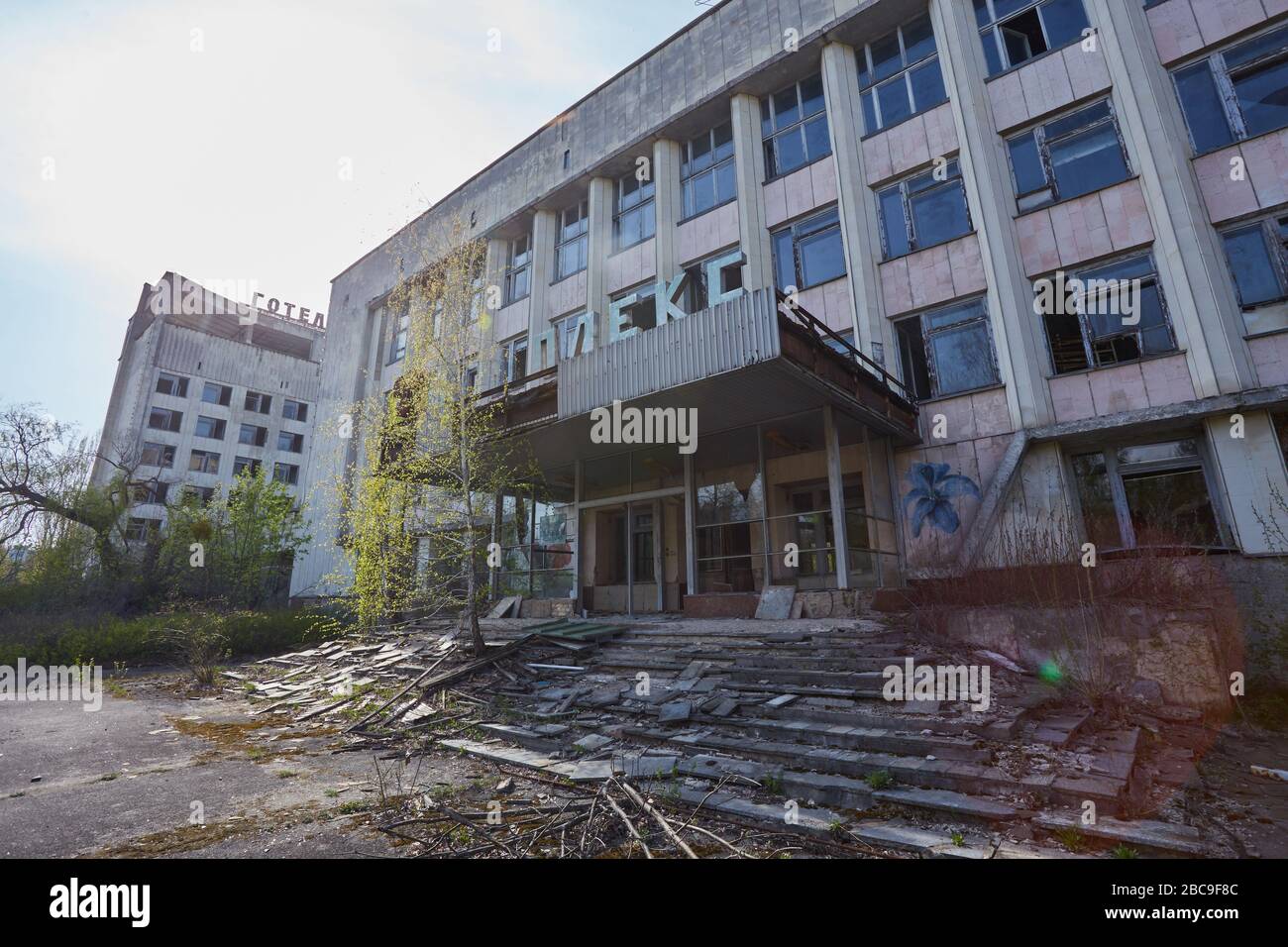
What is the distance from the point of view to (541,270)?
22.8 metres

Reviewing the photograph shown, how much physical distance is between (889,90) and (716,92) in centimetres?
532

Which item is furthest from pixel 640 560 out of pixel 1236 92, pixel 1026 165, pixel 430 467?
pixel 1236 92

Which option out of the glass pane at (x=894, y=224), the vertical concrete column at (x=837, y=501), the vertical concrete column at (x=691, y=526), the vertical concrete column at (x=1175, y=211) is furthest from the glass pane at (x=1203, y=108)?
the vertical concrete column at (x=691, y=526)

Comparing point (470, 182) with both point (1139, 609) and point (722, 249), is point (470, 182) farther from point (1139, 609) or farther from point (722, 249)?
point (1139, 609)

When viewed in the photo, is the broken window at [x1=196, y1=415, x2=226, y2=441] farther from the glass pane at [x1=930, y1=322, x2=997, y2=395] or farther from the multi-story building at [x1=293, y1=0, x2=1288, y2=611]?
the glass pane at [x1=930, y1=322, x2=997, y2=395]

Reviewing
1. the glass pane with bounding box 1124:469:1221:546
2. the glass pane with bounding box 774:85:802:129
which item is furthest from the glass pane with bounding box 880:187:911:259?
the glass pane with bounding box 1124:469:1221:546

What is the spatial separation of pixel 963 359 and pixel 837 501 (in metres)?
5.50

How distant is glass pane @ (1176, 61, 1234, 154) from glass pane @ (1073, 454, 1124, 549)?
6865mm

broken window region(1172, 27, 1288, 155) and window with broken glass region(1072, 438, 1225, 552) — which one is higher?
broken window region(1172, 27, 1288, 155)

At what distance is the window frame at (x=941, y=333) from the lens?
537 inches

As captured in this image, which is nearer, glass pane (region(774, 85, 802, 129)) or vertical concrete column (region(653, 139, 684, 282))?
glass pane (region(774, 85, 802, 129))

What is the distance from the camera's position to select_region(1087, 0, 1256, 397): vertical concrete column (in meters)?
11.1
